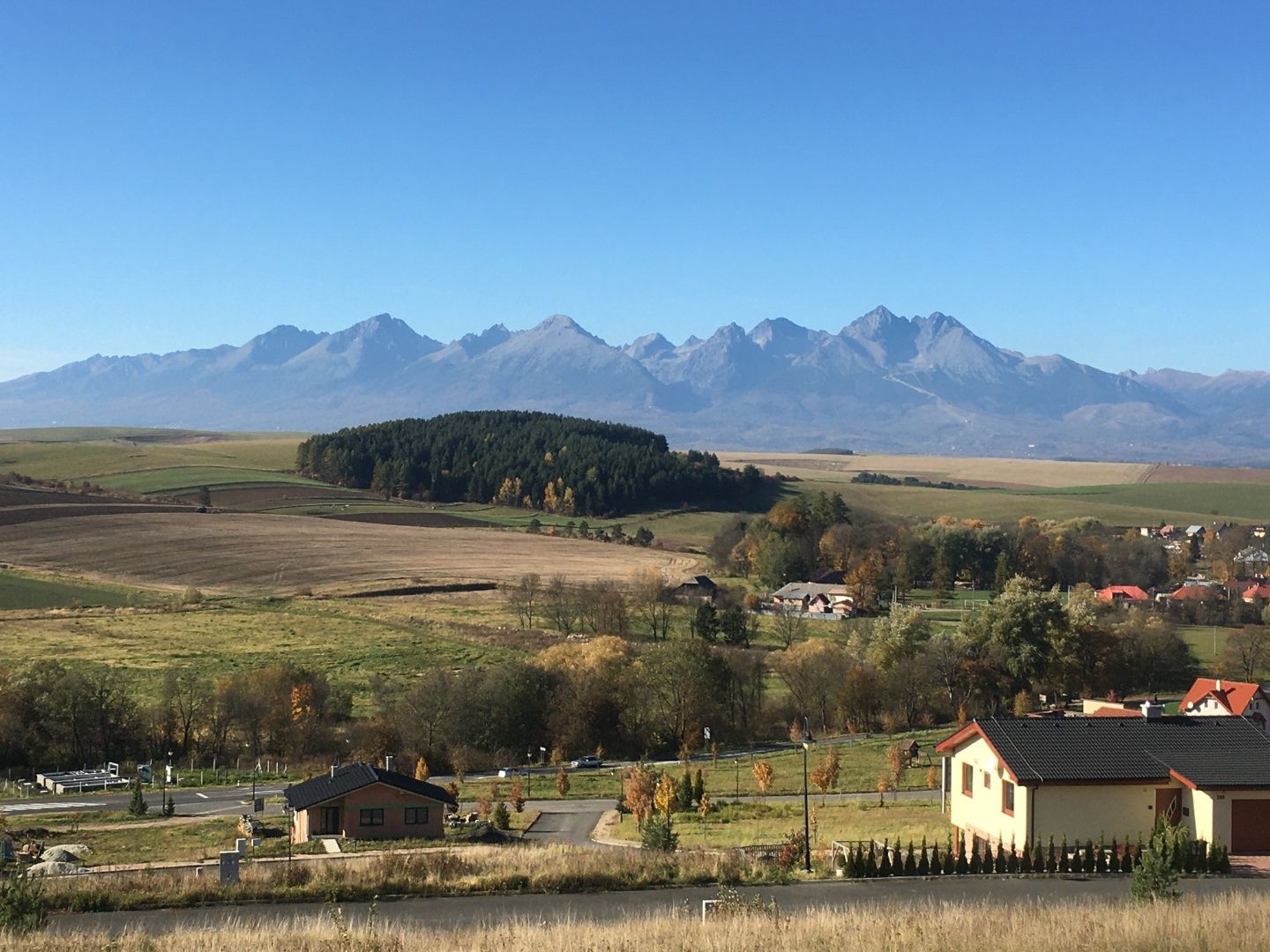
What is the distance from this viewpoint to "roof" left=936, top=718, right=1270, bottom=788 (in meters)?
25.2

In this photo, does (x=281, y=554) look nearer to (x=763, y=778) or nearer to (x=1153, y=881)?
(x=763, y=778)

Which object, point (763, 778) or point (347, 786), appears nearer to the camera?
point (347, 786)

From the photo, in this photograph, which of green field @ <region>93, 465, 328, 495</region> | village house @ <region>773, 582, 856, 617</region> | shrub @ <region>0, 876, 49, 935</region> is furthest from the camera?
green field @ <region>93, 465, 328, 495</region>

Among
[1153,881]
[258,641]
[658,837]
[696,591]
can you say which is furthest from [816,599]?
[1153,881]

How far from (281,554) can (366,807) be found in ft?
212

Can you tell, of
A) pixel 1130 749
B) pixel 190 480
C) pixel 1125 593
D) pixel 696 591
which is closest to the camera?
pixel 1130 749

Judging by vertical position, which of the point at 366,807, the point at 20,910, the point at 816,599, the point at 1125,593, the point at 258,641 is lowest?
the point at 816,599

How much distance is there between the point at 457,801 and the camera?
38031 mm

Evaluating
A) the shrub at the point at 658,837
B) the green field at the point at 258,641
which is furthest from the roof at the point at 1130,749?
the green field at the point at 258,641

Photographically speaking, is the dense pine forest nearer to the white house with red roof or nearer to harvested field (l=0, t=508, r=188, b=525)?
harvested field (l=0, t=508, r=188, b=525)

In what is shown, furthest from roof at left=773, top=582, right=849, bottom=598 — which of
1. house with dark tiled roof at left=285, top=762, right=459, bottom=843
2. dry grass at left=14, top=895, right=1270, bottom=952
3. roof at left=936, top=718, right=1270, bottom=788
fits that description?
dry grass at left=14, top=895, right=1270, bottom=952

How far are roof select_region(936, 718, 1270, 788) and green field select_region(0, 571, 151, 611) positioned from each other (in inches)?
2433

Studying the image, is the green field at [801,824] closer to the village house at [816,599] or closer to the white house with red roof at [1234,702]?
the white house with red roof at [1234,702]

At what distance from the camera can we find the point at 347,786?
1225 inches
